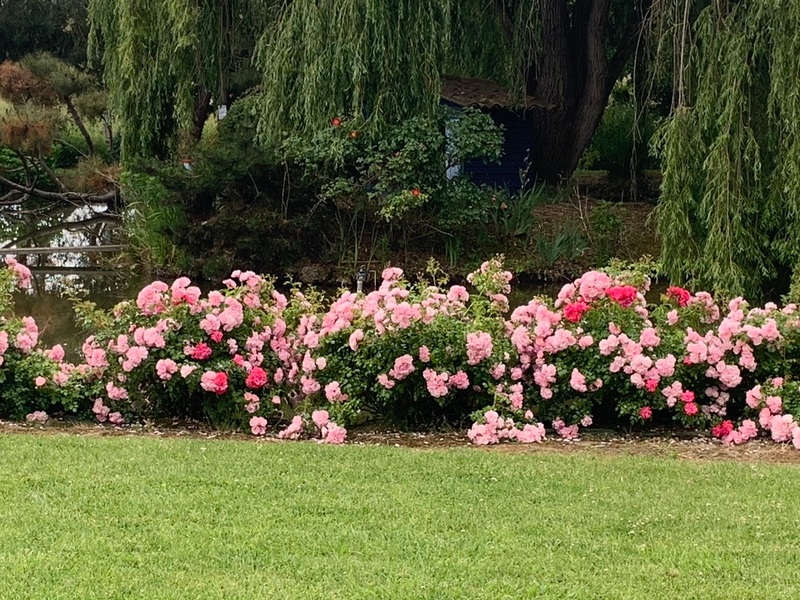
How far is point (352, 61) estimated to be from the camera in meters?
12.8

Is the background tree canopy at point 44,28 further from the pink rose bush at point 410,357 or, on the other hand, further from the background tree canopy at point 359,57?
the pink rose bush at point 410,357

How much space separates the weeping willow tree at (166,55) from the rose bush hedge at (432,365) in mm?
8863

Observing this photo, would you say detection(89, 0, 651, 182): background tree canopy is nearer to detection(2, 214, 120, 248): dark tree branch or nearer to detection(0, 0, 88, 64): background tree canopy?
detection(2, 214, 120, 248): dark tree branch

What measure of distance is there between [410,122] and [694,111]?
A: 4628mm

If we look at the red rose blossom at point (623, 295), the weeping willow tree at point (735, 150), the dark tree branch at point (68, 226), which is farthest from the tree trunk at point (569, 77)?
the red rose blossom at point (623, 295)

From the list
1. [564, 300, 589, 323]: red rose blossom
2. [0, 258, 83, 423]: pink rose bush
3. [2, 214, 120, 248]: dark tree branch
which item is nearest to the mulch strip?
[0, 258, 83, 423]: pink rose bush

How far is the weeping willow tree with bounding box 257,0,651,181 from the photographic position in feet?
41.9

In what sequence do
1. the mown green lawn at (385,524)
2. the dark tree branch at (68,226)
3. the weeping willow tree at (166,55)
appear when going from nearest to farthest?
1. the mown green lawn at (385,524)
2. the weeping willow tree at (166,55)
3. the dark tree branch at (68,226)

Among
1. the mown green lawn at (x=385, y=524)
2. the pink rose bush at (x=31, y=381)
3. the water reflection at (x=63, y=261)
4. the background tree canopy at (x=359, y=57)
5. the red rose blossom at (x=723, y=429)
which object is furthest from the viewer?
the background tree canopy at (x=359, y=57)

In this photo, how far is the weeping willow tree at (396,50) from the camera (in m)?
12.8

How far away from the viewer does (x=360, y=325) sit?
639 centimetres

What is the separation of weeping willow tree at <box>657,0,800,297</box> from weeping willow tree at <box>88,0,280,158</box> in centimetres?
701

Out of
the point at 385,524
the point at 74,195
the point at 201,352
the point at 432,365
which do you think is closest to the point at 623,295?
the point at 432,365

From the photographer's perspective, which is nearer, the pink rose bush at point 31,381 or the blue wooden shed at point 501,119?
the pink rose bush at point 31,381
